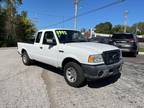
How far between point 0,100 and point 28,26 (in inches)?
1786

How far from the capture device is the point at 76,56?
20.4ft

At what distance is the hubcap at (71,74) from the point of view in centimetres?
Answer: 645

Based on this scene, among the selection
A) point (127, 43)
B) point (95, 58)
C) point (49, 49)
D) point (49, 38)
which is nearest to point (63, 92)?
point (95, 58)

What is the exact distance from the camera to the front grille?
6.11 m

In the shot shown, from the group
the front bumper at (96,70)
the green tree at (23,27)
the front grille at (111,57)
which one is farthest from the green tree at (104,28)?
the front bumper at (96,70)

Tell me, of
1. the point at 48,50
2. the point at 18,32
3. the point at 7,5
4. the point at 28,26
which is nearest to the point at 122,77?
the point at 48,50

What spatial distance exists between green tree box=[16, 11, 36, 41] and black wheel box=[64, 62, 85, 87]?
37382mm

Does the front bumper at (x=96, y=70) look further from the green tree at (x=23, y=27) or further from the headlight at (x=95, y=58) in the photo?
the green tree at (x=23, y=27)

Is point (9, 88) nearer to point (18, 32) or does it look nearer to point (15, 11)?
point (15, 11)

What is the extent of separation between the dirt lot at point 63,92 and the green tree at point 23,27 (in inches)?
1434

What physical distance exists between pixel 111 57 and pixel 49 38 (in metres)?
2.68

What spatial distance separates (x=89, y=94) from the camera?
5852 millimetres

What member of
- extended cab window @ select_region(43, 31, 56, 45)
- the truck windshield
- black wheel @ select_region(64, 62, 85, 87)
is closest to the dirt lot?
black wheel @ select_region(64, 62, 85, 87)

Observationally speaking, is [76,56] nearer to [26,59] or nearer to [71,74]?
[71,74]
